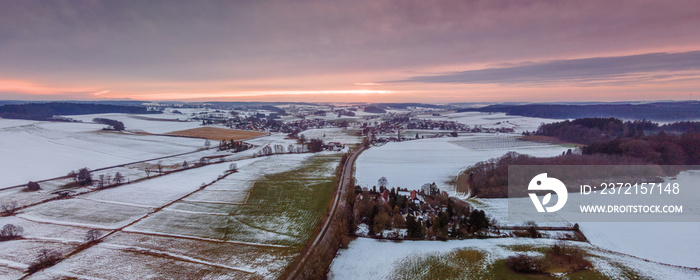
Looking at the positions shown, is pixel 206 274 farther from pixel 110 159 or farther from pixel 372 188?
pixel 110 159

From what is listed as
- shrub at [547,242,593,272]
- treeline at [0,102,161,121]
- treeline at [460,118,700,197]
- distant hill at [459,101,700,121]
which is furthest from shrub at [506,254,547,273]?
treeline at [0,102,161,121]

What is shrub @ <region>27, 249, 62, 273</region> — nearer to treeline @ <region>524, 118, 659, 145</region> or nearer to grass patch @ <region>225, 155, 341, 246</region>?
grass patch @ <region>225, 155, 341, 246</region>

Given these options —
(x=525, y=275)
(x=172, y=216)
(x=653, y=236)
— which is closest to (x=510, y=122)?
(x=653, y=236)

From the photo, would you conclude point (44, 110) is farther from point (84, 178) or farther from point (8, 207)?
point (8, 207)

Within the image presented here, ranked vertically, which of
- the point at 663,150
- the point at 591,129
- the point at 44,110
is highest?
the point at 44,110

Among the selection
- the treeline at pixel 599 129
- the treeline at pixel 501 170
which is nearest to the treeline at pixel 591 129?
the treeline at pixel 599 129

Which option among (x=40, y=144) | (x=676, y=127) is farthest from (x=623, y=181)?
(x=40, y=144)
